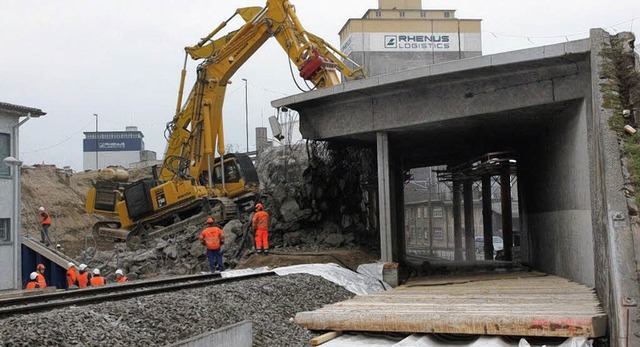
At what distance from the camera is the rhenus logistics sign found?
2004 inches

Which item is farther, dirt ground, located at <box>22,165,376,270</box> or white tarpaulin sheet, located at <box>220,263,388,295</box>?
dirt ground, located at <box>22,165,376,270</box>

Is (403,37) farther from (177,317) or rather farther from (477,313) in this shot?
(477,313)

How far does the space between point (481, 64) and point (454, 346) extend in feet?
25.3

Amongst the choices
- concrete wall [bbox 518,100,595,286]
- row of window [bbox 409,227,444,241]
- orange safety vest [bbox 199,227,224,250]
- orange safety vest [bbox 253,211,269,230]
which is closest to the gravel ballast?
orange safety vest [bbox 199,227,224,250]

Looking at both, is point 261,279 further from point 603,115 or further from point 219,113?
point 219,113

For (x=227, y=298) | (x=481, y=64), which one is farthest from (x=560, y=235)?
(x=227, y=298)

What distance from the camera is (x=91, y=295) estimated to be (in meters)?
12.0

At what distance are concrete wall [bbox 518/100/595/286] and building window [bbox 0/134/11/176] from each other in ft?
54.5

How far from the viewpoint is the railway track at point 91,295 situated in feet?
31.0

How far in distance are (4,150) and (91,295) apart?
13.5 m

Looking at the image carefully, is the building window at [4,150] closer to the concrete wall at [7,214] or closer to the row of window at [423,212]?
the concrete wall at [7,214]

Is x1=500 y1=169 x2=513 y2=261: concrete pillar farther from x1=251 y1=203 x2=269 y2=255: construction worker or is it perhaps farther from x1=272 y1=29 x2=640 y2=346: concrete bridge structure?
x1=251 y1=203 x2=269 y2=255: construction worker

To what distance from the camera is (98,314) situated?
29.3 ft

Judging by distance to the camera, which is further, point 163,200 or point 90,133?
point 90,133
